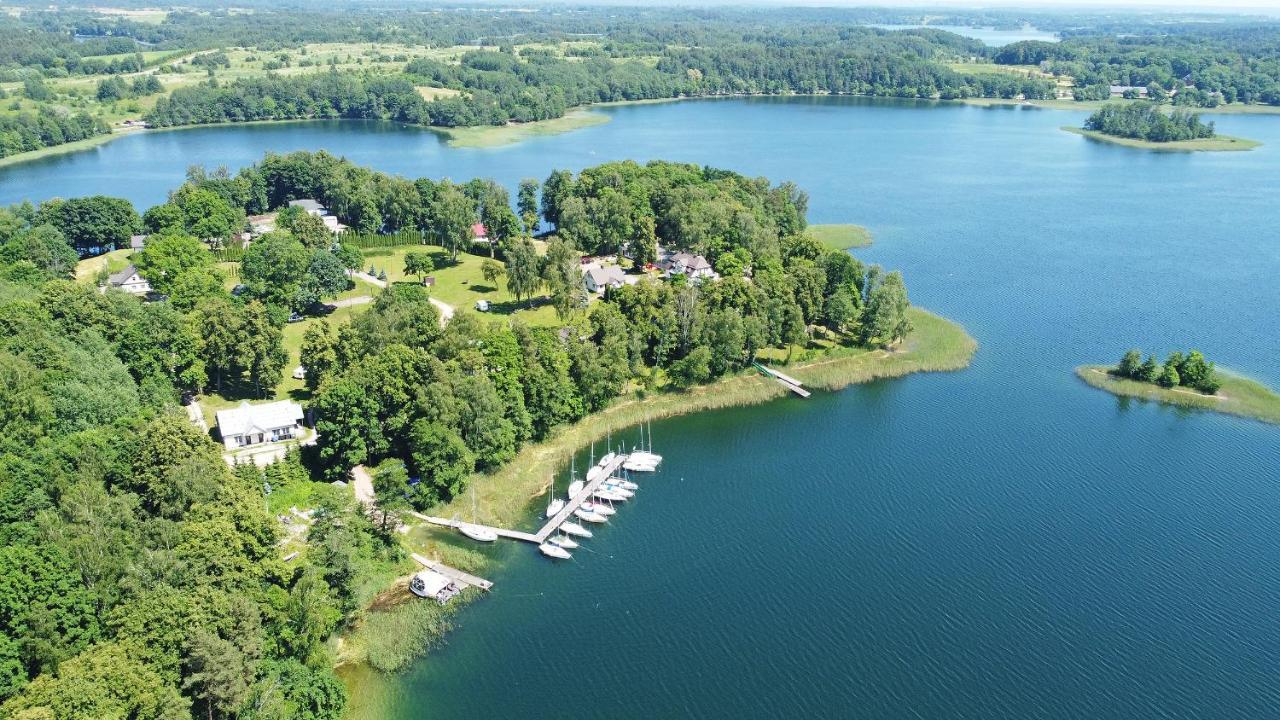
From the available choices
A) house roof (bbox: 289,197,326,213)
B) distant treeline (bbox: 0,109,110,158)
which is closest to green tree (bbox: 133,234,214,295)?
house roof (bbox: 289,197,326,213)

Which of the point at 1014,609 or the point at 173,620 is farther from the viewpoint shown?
the point at 1014,609

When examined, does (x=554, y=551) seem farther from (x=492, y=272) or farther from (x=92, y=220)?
(x=92, y=220)

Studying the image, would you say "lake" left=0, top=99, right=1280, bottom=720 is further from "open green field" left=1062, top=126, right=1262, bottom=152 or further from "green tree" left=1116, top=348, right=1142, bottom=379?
"open green field" left=1062, top=126, right=1262, bottom=152

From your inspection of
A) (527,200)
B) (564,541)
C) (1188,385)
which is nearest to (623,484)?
(564,541)

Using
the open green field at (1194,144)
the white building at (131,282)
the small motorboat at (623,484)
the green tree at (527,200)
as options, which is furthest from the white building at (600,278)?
the open green field at (1194,144)

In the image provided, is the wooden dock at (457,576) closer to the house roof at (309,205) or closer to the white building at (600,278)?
the white building at (600,278)

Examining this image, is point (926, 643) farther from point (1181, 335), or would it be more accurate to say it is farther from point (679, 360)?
point (1181, 335)

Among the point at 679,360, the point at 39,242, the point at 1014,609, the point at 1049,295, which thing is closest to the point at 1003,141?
the point at 1049,295
